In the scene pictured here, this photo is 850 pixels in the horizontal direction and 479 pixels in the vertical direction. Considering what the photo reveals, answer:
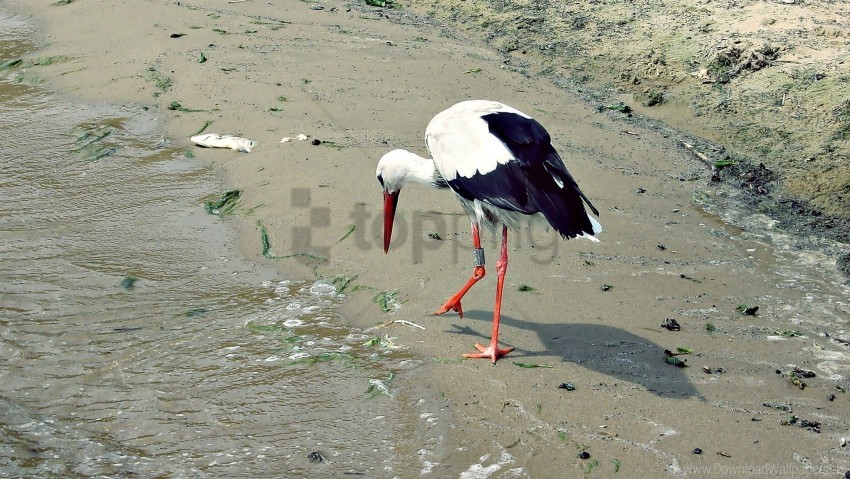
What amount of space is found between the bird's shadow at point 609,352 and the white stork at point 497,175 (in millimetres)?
257

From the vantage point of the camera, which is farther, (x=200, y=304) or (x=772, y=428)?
(x=200, y=304)

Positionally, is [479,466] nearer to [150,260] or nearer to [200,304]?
[200,304]

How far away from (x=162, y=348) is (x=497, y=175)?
2.07m

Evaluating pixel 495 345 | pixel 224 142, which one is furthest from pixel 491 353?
pixel 224 142

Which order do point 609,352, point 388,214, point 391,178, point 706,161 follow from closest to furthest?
point 609,352
point 391,178
point 388,214
point 706,161

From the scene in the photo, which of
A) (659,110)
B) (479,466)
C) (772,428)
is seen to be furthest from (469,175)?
(659,110)

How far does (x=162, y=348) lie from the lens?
4773 millimetres

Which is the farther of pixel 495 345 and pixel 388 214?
pixel 388 214

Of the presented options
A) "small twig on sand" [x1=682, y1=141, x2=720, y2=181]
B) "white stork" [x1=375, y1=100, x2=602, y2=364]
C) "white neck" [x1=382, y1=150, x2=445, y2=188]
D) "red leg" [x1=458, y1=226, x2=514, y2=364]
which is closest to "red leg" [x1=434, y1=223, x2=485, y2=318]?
"white stork" [x1=375, y1=100, x2=602, y2=364]

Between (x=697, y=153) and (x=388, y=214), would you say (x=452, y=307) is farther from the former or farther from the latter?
(x=697, y=153)

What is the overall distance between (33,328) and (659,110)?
195 inches

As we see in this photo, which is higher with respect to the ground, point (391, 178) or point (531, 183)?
point (531, 183)

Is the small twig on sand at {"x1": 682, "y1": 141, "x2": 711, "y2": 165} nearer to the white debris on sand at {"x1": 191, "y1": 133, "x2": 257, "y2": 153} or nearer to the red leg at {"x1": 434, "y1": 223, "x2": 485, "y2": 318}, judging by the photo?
the red leg at {"x1": 434, "y1": 223, "x2": 485, "y2": 318}

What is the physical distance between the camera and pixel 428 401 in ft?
14.2
